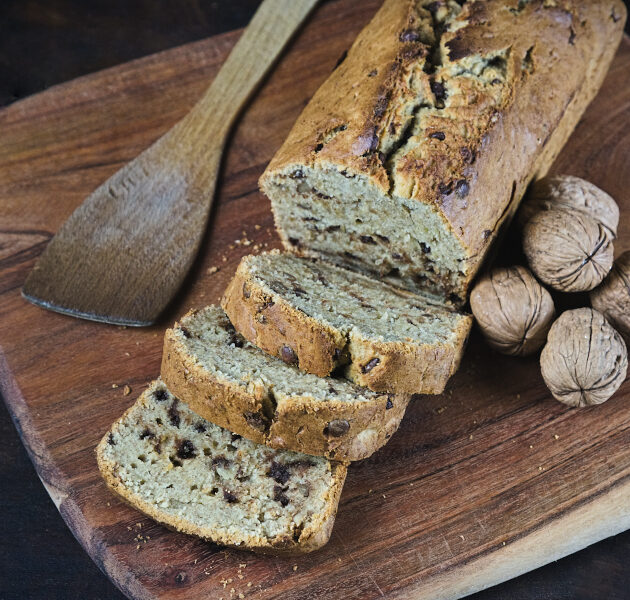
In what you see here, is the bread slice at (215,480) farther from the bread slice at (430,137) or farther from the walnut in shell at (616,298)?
the walnut in shell at (616,298)

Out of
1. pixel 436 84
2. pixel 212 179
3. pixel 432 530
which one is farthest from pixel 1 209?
pixel 432 530

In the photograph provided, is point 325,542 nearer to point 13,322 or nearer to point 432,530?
point 432,530

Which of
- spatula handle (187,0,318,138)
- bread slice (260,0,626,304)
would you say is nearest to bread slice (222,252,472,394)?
bread slice (260,0,626,304)

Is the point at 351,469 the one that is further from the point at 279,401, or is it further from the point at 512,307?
the point at 512,307

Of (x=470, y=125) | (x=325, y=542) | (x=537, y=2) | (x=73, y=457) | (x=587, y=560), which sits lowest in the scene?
(x=587, y=560)

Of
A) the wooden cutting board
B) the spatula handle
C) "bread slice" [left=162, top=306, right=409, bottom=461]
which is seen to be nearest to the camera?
"bread slice" [left=162, top=306, right=409, bottom=461]

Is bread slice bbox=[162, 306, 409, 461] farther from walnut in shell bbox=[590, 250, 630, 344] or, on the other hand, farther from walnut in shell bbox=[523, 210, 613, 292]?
walnut in shell bbox=[590, 250, 630, 344]

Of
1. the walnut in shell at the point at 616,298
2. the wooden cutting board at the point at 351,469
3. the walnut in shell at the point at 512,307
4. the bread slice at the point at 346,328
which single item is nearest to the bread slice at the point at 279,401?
the bread slice at the point at 346,328

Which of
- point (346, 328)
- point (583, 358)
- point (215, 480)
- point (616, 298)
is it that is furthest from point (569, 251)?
point (215, 480)
